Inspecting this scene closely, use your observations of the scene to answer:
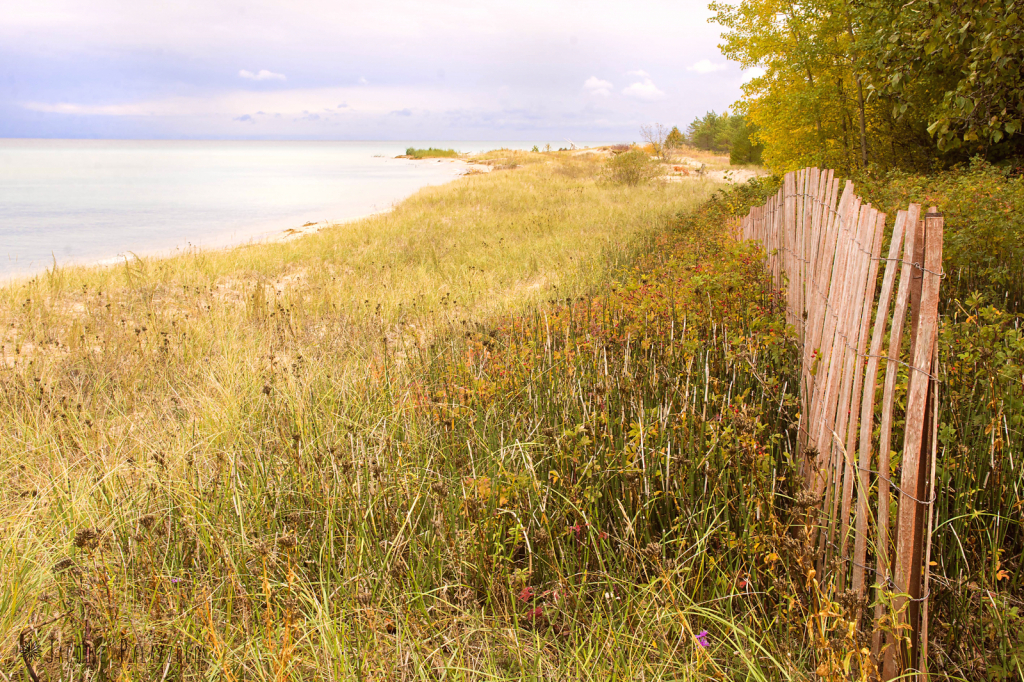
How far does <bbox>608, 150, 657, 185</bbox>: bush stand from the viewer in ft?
78.6

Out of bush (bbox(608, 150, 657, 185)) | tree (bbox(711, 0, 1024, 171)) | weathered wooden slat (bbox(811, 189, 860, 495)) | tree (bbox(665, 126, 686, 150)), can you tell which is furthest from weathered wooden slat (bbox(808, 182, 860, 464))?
tree (bbox(665, 126, 686, 150))

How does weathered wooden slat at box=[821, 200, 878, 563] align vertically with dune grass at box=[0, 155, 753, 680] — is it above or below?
above

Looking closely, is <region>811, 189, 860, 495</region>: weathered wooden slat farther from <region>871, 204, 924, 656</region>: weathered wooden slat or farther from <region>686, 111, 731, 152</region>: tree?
<region>686, 111, 731, 152</region>: tree

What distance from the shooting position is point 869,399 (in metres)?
1.67

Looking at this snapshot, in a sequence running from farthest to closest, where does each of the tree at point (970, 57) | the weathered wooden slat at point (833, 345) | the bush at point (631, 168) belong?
the bush at point (631, 168) → the tree at point (970, 57) → the weathered wooden slat at point (833, 345)

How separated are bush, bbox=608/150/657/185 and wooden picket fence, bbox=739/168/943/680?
22358mm

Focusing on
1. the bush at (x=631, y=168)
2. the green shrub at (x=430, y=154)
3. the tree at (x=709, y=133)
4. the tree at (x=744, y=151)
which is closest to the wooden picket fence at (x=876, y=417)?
the bush at (x=631, y=168)

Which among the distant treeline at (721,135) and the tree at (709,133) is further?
the tree at (709,133)

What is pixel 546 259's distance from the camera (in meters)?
9.26

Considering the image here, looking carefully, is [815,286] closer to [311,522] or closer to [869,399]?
[869,399]

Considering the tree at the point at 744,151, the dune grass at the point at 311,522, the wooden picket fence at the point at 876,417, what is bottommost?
the dune grass at the point at 311,522

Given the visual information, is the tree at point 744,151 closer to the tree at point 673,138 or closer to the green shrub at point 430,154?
the tree at point 673,138

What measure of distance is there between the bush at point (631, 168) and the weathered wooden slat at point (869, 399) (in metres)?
23.3

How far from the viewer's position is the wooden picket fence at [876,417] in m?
1.49
